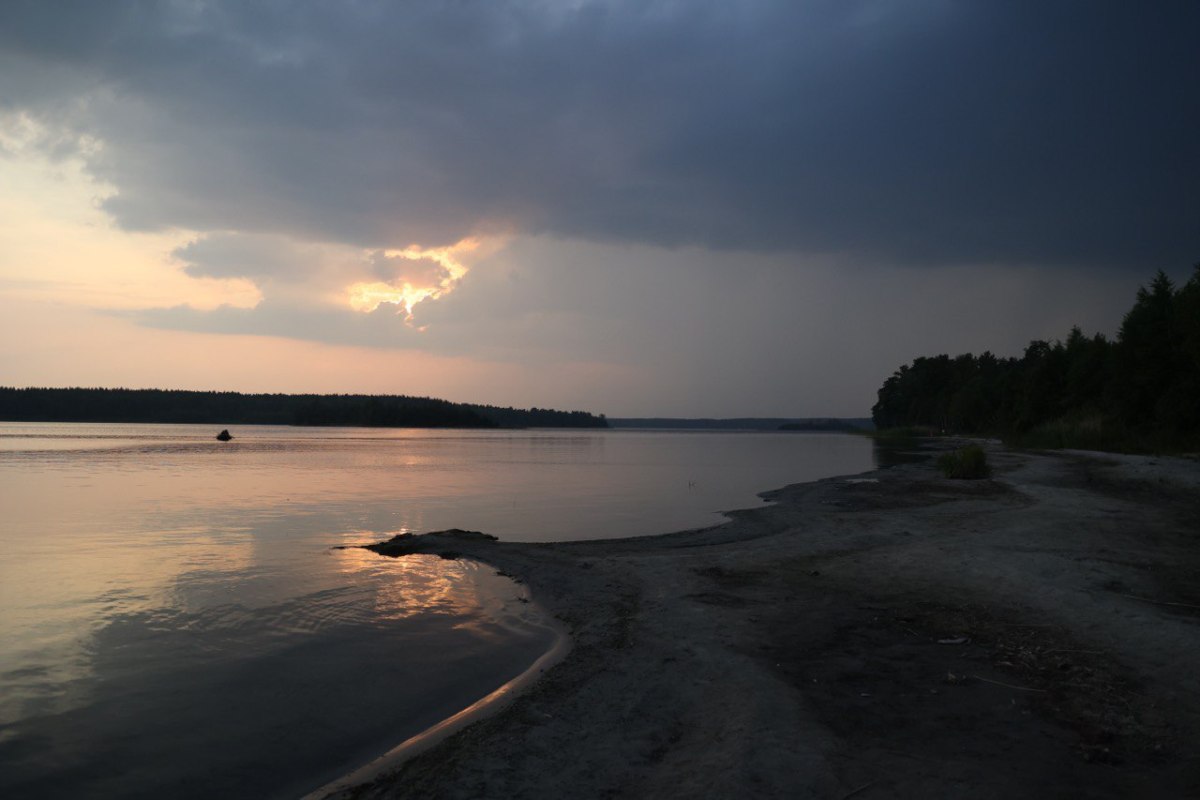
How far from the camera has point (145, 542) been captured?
55.4 ft

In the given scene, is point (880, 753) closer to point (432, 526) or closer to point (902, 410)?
point (432, 526)

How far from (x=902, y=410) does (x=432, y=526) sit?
16569cm

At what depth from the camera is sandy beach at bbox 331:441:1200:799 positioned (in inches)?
195

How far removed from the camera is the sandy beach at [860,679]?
16.3 ft

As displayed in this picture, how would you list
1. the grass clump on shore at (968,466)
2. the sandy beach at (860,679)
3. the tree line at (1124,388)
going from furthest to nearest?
the tree line at (1124,388) → the grass clump on shore at (968,466) → the sandy beach at (860,679)

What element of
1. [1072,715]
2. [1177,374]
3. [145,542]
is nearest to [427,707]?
[1072,715]

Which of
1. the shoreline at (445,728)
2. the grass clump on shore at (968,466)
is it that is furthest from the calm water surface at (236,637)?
the grass clump on shore at (968,466)

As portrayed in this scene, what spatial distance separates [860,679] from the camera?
6777 millimetres

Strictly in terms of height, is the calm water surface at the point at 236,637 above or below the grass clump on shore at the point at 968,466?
below

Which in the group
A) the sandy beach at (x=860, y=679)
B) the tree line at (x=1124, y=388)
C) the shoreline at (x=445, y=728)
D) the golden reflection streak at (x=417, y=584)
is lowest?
→ the golden reflection streak at (x=417, y=584)

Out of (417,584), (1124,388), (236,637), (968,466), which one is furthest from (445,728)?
(1124,388)

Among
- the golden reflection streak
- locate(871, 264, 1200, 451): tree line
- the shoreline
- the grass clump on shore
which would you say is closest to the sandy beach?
the shoreline

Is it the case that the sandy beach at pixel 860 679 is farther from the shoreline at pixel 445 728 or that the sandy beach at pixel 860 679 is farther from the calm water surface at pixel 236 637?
the calm water surface at pixel 236 637

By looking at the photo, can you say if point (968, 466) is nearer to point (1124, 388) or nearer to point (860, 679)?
point (1124, 388)
